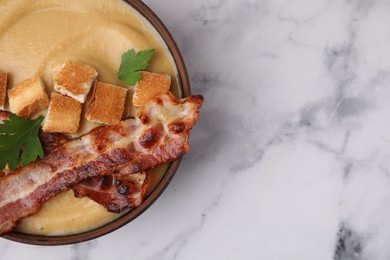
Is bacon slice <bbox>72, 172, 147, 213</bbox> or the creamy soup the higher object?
the creamy soup

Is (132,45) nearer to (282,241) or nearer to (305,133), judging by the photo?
(305,133)

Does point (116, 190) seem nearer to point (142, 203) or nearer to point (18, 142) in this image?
point (142, 203)

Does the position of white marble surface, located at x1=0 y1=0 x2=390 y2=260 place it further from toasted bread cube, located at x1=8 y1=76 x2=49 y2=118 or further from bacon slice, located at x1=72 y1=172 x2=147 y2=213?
toasted bread cube, located at x1=8 y1=76 x2=49 y2=118

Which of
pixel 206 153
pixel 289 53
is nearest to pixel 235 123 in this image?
pixel 206 153

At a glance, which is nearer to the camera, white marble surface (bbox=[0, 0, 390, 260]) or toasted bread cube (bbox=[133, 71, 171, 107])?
toasted bread cube (bbox=[133, 71, 171, 107])

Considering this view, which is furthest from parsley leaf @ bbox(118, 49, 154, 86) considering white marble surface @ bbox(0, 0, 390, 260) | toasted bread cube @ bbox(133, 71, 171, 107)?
white marble surface @ bbox(0, 0, 390, 260)
